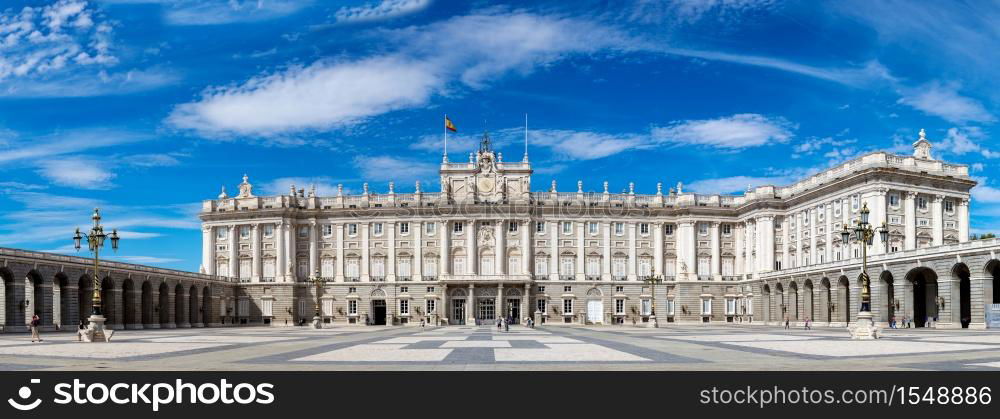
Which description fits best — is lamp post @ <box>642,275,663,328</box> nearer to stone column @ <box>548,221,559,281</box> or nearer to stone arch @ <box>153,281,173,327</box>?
stone column @ <box>548,221,559,281</box>

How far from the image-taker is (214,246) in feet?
355

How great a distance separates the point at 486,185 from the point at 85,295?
45217 millimetres

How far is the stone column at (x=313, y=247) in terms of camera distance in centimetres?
10669

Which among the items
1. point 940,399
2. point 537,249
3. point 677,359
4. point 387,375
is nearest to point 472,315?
point 537,249

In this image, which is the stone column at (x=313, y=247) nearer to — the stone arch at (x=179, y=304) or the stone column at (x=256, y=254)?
the stone column at (x=256, y=254)

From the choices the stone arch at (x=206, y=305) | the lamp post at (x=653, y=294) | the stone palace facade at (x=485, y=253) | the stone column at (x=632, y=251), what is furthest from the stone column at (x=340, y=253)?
the lamp post at (x=653, y=294)

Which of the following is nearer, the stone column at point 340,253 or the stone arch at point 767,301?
the stone arch at point 767,301

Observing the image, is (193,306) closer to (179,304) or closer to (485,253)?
(179,304)

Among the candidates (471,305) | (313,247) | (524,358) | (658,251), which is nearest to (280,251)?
(313,247)

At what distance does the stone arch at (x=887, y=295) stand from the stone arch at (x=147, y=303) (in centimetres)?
6354

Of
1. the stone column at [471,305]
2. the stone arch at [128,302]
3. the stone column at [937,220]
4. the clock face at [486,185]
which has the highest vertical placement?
the clock face at [486,185]

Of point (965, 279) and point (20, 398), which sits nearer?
point (20, 398)

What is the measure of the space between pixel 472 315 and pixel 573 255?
1395 centimetres

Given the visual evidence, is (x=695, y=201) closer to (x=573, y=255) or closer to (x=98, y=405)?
(x=573, y=255)
